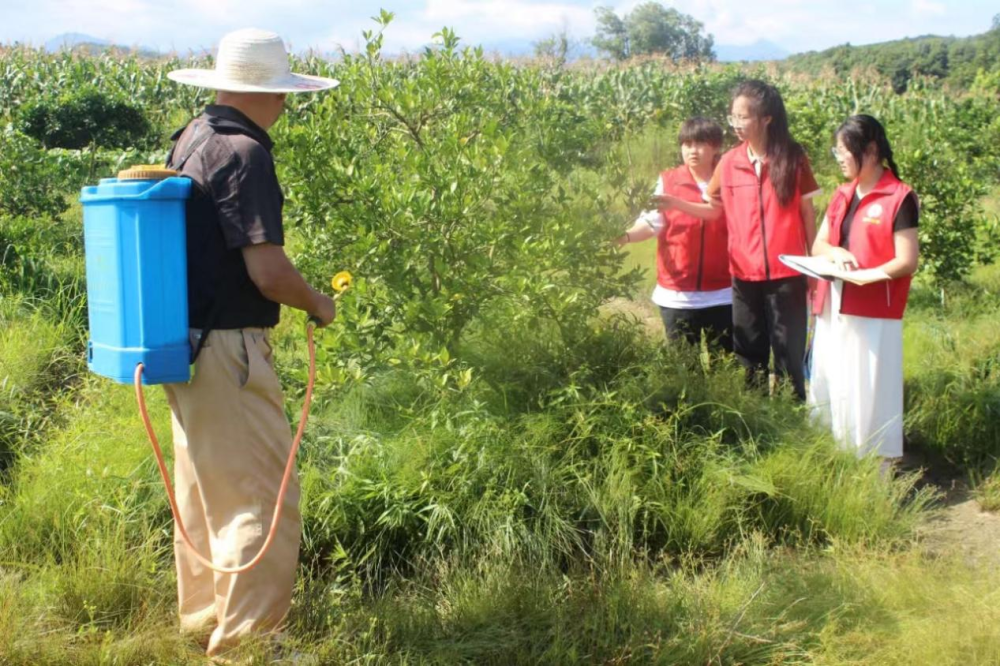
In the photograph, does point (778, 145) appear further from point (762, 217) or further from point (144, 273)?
point (144, 273)

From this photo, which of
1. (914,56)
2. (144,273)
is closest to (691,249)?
(144,273)

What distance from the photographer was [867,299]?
504cm

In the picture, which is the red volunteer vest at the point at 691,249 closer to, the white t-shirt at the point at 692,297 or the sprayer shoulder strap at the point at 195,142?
the white t-shirt at the point at 692,297

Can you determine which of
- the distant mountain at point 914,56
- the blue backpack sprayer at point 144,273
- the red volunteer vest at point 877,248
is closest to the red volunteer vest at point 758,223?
the red volunteer vest at point 877,248

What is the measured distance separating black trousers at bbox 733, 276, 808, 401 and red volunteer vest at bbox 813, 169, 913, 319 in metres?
0.33

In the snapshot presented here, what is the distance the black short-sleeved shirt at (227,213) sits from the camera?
2.98 metres

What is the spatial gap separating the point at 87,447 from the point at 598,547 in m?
2.30

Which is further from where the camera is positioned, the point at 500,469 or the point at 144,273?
the point at 500,469

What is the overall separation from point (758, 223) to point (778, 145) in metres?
0.41

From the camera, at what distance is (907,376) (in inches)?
244

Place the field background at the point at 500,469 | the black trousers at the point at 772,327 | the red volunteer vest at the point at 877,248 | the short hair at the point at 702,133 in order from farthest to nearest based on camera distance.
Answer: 1. the short hair at the point at 702,133
2. the black trousers at the point at 772,327
3. the red volunteer vest at the point at 877,248
4. the field background at the point at 500,469

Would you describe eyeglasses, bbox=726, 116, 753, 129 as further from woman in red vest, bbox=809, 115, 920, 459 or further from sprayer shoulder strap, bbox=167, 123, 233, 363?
sprayer shoulder strap, bbox=167, 123, 233, 363

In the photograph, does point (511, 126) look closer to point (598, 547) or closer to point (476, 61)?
point (476, 61)

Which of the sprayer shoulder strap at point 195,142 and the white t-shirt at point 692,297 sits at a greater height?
the sprayer shoulder strap at point 195,142
